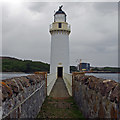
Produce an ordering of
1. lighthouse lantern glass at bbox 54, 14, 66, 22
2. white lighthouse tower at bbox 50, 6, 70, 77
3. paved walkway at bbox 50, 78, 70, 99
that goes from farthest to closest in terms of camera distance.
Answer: lighthouse lantern glass at bbox 54, 14, 66, 22, white lighthouse tower at bbox 50, 6, 70, 77, paved walkway at bbox 50, 78, 70, 99

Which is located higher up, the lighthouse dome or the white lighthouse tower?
the lighthouse dome

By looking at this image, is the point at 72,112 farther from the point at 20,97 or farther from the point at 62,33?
the point at 62,33

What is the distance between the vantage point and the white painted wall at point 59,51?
22.1 m

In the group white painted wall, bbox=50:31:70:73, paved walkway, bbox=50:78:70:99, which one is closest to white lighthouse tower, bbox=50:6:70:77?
white painted wall, bbox=50:31:70:73

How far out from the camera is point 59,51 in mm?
22016

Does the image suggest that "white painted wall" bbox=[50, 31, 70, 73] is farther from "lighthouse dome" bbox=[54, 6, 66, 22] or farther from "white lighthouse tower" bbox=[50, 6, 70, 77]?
"lighthouse dome" bbox=[54, 6, 66, 22]

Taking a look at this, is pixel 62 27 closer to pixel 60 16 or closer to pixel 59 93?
pixel 60 16

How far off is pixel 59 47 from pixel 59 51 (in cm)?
59

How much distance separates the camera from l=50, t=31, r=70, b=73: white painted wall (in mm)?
22062

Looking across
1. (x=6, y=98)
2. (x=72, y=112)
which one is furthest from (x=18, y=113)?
(x=72, y=112)

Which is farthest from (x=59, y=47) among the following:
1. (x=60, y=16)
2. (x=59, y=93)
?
(x=59, y=93)

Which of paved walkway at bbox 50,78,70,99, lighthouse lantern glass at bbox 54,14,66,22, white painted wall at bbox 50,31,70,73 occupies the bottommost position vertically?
paved walkway at bbox 50,78,70,99

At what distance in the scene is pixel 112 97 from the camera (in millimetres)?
2479

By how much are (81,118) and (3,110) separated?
314 cm
